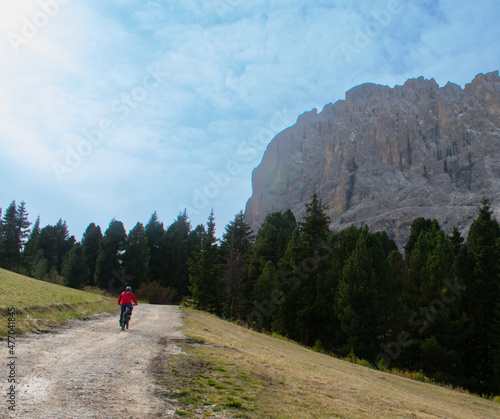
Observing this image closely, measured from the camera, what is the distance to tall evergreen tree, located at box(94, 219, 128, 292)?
59.9 metres

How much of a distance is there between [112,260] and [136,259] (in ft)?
14.2

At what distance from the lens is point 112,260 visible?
62156 mm

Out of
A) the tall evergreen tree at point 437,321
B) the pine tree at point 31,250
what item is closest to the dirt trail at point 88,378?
the tall evergreen tree at point 437,321

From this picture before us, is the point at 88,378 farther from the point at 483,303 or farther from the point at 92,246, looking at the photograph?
the point at 92,246

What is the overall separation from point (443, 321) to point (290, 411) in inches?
1133

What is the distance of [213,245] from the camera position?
3984 centimetres

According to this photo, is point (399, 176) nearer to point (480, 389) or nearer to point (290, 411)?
point (480, 389)

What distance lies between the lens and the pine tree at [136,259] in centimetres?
6034

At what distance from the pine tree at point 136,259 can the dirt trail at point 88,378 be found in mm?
51937

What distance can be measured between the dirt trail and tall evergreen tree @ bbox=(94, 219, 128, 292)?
52241mm

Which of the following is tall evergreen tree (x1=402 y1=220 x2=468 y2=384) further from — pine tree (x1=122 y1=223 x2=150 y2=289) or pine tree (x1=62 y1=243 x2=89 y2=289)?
pine tree (x1=62 y1=243 x2=89 y2=289)

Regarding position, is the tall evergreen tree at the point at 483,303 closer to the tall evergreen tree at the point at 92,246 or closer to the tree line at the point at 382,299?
the tree line at the point at 382,299

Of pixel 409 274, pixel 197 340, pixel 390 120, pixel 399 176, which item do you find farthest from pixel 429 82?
pixel 197 340
